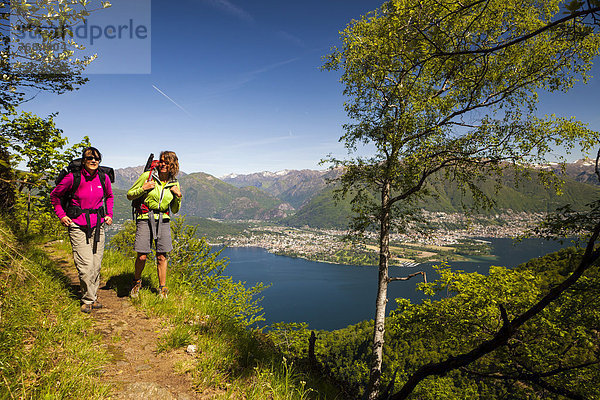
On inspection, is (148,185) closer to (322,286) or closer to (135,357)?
(135,357)

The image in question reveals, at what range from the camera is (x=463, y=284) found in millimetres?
9922

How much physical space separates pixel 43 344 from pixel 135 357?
97 cm

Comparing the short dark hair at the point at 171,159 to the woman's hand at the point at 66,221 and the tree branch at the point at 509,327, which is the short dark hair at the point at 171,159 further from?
the tree branch at the point at 509,327

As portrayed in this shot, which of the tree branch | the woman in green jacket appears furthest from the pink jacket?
the tree branch

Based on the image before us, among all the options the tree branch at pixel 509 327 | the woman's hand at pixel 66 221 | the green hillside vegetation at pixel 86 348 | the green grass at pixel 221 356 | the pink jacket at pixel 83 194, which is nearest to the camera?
the tree branch at pixel 509 327

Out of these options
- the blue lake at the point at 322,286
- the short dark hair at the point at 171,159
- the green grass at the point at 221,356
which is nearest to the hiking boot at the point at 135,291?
the green grass at the point at 221,356

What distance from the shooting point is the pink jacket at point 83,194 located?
4211 mm

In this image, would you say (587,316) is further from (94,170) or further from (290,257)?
(290,257)

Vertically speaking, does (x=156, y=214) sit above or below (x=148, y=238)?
above

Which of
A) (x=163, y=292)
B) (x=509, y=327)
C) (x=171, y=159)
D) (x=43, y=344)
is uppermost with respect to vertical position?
(x=171, y=159)

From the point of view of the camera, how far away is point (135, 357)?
10.9 feet

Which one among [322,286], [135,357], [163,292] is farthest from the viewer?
[322,286]

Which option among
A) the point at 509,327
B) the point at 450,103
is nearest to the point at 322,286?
the point at 450,103

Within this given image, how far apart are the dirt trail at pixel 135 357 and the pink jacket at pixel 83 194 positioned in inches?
60.7
